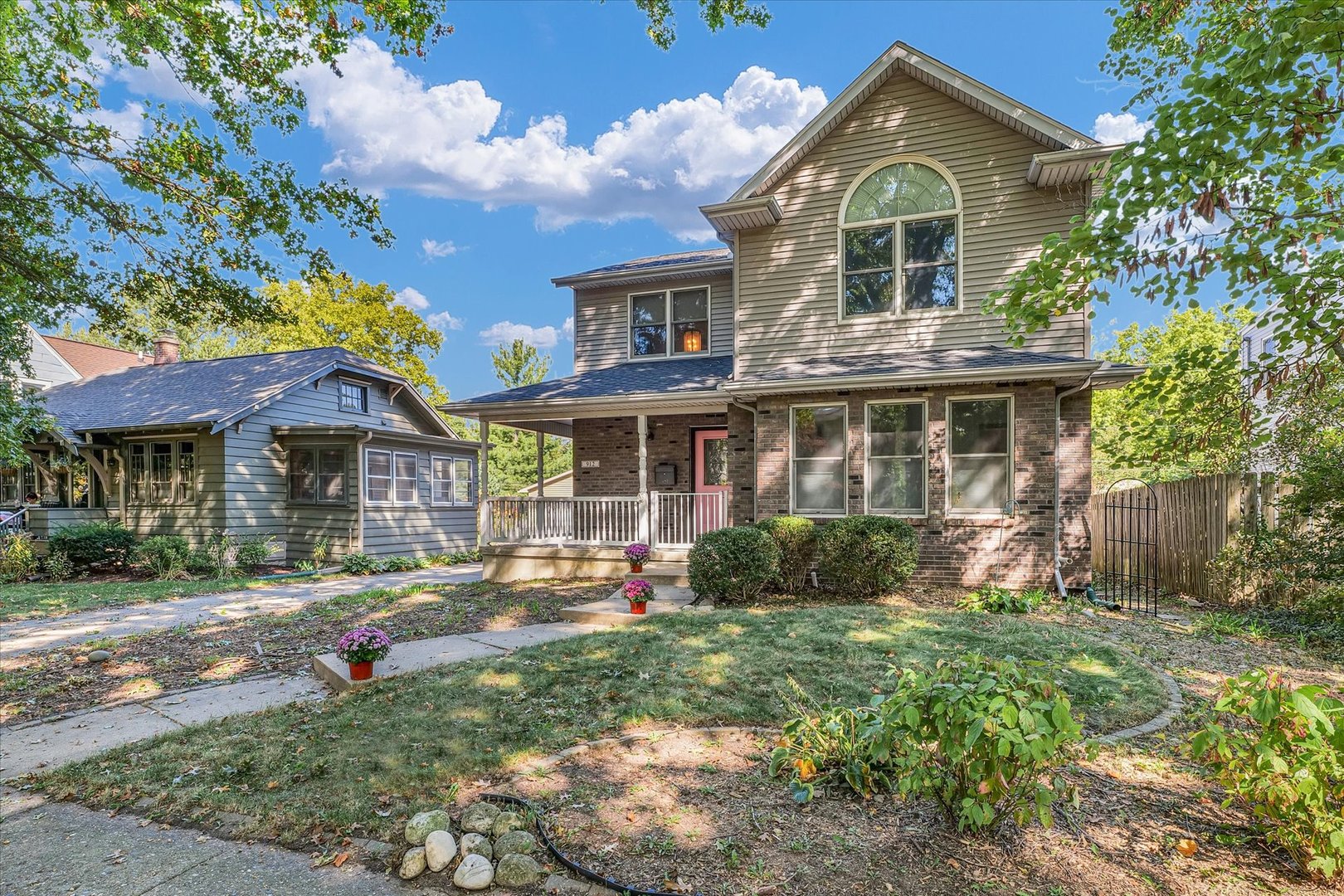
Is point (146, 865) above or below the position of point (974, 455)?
below

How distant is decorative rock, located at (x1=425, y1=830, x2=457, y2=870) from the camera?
2584mm

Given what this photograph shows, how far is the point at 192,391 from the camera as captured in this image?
16.1 meters

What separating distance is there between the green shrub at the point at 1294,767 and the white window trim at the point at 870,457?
6.60 meters

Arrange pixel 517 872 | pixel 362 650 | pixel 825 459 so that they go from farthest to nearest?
pixel 825 459
pixel 362 650
pixel 517 872

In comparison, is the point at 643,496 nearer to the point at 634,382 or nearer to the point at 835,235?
the point at 634,382

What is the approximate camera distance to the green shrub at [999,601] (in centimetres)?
742

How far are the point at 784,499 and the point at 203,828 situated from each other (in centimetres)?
784

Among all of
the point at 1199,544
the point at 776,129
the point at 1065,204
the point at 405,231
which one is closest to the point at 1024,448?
the point at 1199,544

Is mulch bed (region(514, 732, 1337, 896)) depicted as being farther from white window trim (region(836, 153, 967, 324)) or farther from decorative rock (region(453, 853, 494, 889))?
white window trim (region(836, 153, 967, 324))

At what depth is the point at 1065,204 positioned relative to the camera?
8883mm

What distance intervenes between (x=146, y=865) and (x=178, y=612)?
8107 mm

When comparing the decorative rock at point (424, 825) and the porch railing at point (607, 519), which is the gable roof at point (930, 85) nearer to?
the porch railing at point (607, 519)

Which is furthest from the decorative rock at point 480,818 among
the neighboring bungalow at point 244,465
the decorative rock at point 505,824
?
the neighboring bungalow at point 244,465

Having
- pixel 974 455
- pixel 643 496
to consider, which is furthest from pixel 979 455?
pixel 643 496
